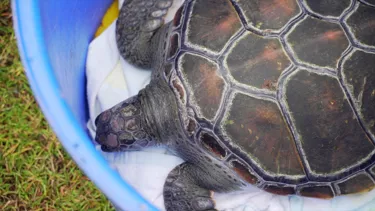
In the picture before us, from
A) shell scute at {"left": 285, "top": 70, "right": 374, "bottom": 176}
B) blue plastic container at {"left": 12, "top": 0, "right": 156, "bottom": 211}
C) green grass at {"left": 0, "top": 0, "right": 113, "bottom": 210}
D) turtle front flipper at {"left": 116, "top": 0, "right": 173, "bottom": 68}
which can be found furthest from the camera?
green grass at {"left": 0, "top": 0, "right": 113, "bottom": 210}

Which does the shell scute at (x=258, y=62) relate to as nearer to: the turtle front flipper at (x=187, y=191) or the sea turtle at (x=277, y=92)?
the sea turtle at (x=277, y=92)

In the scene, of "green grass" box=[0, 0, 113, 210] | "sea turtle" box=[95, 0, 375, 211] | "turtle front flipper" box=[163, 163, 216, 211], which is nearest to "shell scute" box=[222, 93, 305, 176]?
"sea turtle" box=[95, 0, 375, 211]

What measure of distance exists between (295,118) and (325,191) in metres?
0.25

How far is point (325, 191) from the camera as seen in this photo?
4.72 feet

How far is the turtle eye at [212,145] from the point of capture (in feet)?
4.60

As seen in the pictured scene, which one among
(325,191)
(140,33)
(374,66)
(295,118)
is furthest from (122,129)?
(374,66)

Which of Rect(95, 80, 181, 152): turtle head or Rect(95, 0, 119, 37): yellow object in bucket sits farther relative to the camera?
Rect(95, 0, 119, 37): yellow object in bucket

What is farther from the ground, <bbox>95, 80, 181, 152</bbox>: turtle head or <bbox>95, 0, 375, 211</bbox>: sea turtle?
<bbox>95, 0, 375, 211</bbox>: sea turtle

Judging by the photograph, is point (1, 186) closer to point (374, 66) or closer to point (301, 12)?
point (301, 12)

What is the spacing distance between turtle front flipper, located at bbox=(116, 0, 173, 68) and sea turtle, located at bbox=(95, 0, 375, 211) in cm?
19

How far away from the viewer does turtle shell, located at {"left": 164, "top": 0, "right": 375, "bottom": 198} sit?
4.42 feet

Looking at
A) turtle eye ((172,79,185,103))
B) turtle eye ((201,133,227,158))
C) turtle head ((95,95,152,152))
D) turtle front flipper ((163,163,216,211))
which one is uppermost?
turtle eye ((172,79,185,103))

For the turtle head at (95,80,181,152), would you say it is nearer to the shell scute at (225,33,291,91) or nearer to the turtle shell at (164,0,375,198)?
the turtle shell at (164,0,375,198)

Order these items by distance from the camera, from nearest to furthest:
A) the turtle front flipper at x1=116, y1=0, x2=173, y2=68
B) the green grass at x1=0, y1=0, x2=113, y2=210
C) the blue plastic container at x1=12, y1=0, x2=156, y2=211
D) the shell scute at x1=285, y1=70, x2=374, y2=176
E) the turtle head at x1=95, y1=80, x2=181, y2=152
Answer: the blue plastic container at x1=12, y1=0, x2=156, y2=211 → the shell scute at x1=285, y1=70, x2=374, y2=176 → the turtle head at x1=95, y1=80, x2=181, y2=152 → the turtle front flipper at x1=116, y1=0, x2=173, y2=68 → the green grass at x1=0, y1=0, x2=113, y2=210
